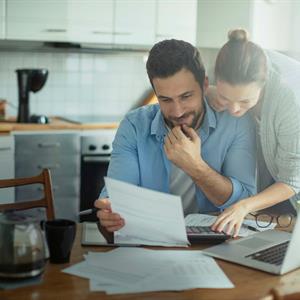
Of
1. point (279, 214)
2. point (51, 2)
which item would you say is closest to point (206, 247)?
point (279, 214)

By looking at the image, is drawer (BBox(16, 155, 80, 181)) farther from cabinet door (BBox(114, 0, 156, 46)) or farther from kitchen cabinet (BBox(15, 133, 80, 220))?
cabinet door (BBox(114, 0, 156, 46))

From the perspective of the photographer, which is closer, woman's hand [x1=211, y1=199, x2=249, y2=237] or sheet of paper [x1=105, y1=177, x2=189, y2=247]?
sheet of paper [x1=105, y1=177, x2=189, y2=247]

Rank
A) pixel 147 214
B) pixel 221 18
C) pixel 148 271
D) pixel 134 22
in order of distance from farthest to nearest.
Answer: pixel 134 22
pixel 221 18
pixel 147 214
pixel 148 271

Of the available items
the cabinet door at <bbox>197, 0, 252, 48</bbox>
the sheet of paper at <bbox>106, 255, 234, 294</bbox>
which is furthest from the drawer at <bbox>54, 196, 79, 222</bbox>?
the sheet of paper at <bbox>106, 255, 234, 294</bbox>

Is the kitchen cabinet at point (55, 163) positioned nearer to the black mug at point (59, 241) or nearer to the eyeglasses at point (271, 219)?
the eyeglasses at point (271, 219)

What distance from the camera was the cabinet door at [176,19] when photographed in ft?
12.3

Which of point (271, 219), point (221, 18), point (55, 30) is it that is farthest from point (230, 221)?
point (55, 30)

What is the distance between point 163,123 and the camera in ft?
6.53

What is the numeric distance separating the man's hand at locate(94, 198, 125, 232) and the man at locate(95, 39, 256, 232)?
311 mm

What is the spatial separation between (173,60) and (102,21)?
180 cm

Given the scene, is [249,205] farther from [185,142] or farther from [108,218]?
[108,218]

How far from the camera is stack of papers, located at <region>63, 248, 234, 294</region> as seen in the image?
1.27 metres

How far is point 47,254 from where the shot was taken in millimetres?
1405

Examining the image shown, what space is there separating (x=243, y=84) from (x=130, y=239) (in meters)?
0.65
